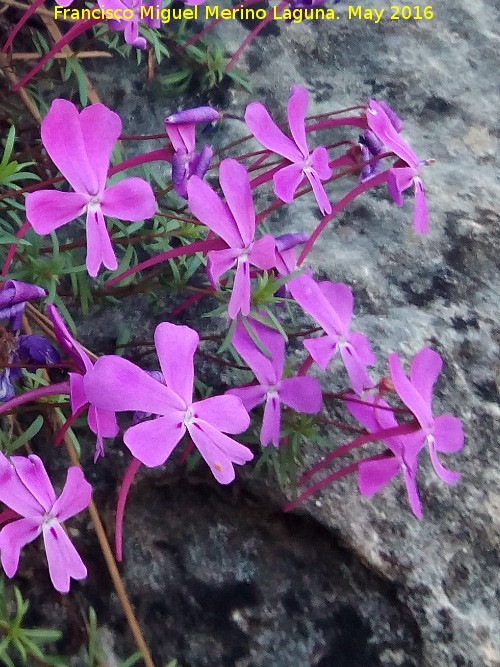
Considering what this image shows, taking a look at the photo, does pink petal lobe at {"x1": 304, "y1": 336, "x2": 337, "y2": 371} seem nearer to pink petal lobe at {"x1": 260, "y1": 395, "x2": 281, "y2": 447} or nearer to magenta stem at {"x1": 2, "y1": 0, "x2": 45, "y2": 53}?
pink petal lobe at {"x1": 260, "y1": 395, "x2": 281, "y2": 447}

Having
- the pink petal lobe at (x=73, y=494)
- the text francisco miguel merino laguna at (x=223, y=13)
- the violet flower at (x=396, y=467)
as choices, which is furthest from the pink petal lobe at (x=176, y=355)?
the text francisco miguel merino laguna at (x=223, y=13)

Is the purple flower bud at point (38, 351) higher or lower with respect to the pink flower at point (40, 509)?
higher

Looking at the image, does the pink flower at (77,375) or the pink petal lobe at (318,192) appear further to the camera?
the pink petal lobe at (318,192)

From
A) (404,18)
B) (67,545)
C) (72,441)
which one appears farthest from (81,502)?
(404,18)

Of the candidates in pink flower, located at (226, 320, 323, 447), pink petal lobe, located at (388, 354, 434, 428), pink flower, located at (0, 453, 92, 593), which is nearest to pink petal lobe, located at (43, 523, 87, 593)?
pink flower, located at (0, 453, 92, 593)

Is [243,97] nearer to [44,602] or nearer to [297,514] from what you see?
[297,514]

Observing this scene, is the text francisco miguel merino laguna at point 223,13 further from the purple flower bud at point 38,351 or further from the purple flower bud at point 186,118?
the purple flower bud at point 38,351

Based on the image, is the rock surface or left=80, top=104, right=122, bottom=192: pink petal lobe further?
the rock surface
